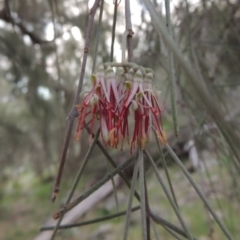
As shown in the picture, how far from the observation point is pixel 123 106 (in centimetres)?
32

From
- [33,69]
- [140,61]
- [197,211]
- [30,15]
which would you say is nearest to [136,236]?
[197,211]

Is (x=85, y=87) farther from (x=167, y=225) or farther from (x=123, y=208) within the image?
(x=123, y=208)

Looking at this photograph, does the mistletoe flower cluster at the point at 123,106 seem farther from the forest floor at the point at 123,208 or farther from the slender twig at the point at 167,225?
the forest floor at the point at 123,208

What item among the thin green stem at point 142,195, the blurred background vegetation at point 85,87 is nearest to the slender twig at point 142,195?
the thin green stem at point 142,195

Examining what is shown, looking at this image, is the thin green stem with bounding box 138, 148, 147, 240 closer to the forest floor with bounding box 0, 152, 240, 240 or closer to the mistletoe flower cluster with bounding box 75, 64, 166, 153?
the mistletoe flower cluster with bounding box 75, 64, 166, 153

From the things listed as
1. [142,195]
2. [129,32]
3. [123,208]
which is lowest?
[123,208]

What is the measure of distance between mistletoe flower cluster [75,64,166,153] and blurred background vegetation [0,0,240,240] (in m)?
0.38

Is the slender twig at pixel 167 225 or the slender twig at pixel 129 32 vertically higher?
the slender twig at pixel 129 32

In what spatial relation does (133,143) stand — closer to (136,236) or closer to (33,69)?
(33,69)

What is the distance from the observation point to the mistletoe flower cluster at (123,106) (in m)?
0.32

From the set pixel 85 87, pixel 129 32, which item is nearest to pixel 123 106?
pixel 129 32

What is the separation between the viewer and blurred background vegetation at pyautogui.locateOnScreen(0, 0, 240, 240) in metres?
0.88

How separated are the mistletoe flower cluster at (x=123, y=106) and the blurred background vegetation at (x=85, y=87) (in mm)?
378

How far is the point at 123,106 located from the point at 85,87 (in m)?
0.59
